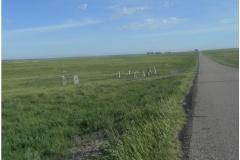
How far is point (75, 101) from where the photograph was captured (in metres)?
15.5

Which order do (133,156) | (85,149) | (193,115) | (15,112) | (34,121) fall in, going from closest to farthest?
(133,156)
(85,149)
(193,115)
(34,121)
(15,112)

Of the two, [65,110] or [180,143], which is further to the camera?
[65,110]

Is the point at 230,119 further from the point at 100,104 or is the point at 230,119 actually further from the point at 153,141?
the point at 100,104

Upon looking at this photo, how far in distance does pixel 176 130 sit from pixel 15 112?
27.3 ft

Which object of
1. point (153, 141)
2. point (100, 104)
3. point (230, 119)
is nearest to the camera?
point (153, 141)

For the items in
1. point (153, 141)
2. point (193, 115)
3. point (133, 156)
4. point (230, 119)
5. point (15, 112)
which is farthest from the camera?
point (15, 112)

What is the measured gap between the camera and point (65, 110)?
13.4m

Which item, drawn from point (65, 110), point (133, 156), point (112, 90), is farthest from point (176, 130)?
point (112, 90)

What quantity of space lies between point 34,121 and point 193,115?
550 centimetres

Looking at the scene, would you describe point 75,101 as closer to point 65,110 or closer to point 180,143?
point 65,110

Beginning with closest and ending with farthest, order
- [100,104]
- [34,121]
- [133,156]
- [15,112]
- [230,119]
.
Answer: [133,156] < [230,119] < [34,121] < [15,112] < [100,104]

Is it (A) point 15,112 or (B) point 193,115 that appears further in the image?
(A) point 15,112

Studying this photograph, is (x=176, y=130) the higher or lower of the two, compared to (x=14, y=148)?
higher

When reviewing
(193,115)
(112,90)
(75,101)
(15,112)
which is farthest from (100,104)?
(193,115)
